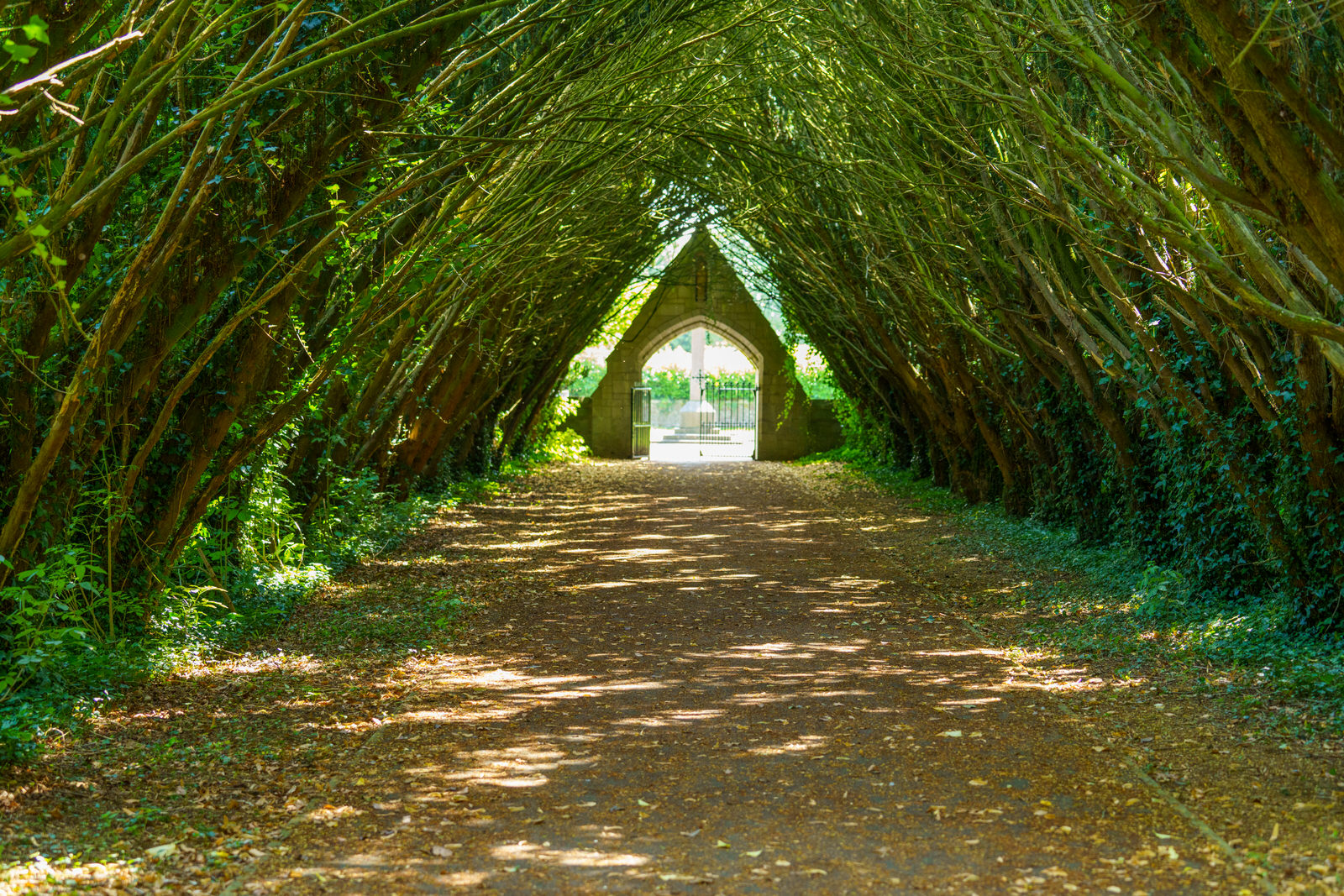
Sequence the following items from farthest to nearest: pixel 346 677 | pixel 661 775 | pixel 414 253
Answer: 1. pixel 414 253
2. pixel 346 677
3. pixel 661 775

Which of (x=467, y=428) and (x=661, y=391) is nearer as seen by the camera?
(x=467, y=428)

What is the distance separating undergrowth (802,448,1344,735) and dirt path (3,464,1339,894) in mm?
471

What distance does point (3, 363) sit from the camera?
575 cm

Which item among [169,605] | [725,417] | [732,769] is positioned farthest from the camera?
[725,417]

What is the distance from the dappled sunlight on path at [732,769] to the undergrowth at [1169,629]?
660 mm

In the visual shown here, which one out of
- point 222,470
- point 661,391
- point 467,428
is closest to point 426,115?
point 222,470

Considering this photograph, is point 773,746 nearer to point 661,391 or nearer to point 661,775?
point 661,775

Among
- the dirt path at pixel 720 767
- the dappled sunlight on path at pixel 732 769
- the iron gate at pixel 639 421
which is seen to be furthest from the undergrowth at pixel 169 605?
the iron gate at pixel 639 421

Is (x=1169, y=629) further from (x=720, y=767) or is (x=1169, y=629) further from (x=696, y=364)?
(x=696, y=364)

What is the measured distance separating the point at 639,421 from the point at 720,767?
2510cm

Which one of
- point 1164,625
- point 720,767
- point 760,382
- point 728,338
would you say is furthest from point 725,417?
point 720,767

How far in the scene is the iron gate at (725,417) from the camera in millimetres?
36219

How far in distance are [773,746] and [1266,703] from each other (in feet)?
7.88

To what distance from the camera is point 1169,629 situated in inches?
297
